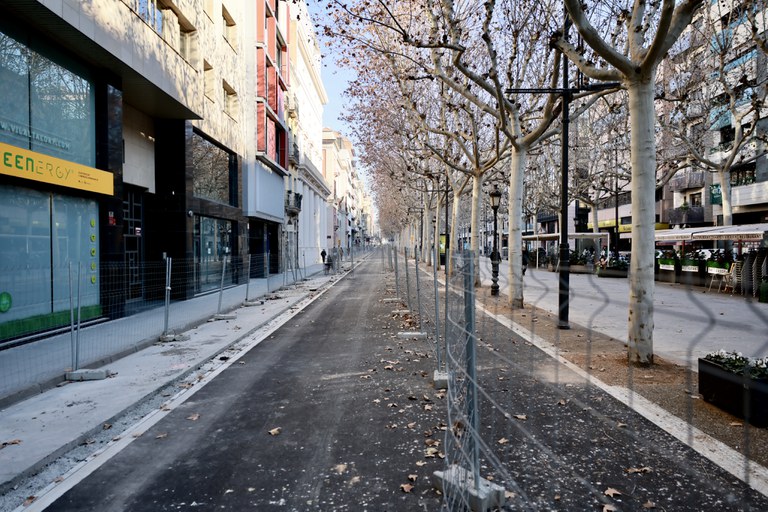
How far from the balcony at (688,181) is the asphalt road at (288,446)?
4096cm

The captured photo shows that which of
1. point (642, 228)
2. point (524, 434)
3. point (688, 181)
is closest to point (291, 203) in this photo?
point (642, 228)

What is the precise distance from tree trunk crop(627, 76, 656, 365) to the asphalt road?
3233mm

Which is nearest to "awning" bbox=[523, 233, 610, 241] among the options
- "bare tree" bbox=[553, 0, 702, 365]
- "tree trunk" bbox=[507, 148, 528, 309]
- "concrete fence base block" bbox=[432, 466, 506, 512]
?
"tree trunk" bbox=[507, 148, 528, 309]

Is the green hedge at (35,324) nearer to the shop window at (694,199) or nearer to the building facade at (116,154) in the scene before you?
the building facade at (116,154)

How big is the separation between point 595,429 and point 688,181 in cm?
4354

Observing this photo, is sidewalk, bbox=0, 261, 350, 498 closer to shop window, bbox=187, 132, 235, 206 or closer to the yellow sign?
the yellow sign

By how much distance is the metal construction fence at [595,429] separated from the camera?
3221mm

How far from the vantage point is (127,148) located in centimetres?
1466

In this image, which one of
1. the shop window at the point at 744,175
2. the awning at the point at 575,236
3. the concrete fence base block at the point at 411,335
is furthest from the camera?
the shop window at the point at 744,175

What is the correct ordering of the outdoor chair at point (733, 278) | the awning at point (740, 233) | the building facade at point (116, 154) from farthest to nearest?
the outdoor chair at point (733, 278) → the awning at point (740, 233) → the building facade at point (116, 154)

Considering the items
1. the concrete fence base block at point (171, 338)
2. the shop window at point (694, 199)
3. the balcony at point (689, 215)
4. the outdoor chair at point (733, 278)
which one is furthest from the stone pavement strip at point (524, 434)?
the shop window at point (694, 199)

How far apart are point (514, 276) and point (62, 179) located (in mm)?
11460

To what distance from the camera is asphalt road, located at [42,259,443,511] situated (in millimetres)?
3498

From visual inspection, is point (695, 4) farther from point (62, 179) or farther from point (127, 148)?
point (127, 148)
